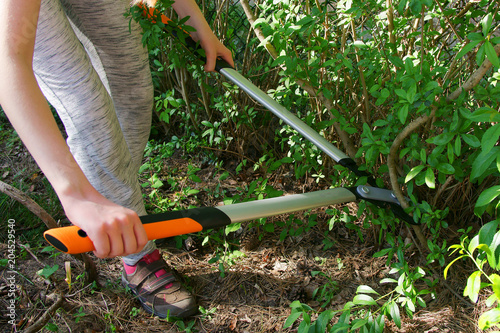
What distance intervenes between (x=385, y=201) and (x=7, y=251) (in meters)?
1.88

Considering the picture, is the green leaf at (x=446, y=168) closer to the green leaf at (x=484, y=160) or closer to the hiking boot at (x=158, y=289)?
the green leaf at (x=484, y=160)

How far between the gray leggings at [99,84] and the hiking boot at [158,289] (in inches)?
2.2

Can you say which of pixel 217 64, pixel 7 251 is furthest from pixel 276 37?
pixel 7 251

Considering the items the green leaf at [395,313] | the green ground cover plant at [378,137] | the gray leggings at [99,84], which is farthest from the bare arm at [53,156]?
the green leaf at [395,313]

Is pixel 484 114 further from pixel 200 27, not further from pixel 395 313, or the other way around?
pixel 200 27

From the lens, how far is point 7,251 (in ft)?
6.75

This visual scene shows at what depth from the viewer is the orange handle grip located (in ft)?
3.20

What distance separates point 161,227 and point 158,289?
0.79m

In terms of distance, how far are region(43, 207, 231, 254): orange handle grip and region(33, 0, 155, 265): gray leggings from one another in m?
0.49

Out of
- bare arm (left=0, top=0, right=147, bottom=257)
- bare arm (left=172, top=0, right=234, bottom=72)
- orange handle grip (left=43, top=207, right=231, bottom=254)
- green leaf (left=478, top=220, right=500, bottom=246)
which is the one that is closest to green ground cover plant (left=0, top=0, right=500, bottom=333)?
green leaf (left=478, top=220, right=500, bottom=246)

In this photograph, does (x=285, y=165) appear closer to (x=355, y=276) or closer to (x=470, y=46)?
(x=355, y=276)

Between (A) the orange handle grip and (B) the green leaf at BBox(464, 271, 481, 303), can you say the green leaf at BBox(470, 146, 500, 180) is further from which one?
(A) the orange handle grip

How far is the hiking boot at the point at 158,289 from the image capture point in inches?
70.7

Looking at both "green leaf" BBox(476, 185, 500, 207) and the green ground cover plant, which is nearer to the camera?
"green leaf" BBox(476, 185, 500, 207)
